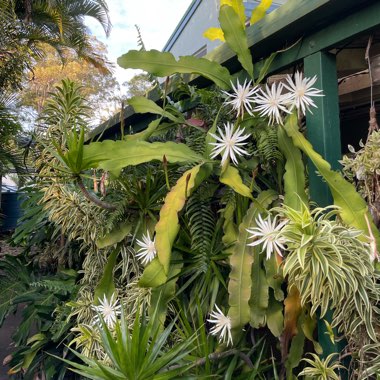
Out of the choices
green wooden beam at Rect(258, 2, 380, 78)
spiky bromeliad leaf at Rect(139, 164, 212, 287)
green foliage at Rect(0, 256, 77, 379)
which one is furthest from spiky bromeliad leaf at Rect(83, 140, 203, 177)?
green foliage at Rect(0, 256, 77, 379)

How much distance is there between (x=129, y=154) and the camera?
169 centimetres

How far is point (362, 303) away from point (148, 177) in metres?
1.21

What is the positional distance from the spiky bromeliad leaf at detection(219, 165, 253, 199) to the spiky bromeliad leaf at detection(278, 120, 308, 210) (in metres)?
0.16

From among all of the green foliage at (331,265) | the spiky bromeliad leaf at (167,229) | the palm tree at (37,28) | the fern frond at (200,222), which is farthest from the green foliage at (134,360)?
the palm tree at (37,28)

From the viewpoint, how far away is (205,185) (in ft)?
6.15

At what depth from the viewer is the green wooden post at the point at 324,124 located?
160 cm

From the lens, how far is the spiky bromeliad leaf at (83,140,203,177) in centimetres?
167

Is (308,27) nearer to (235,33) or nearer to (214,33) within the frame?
(235,33)

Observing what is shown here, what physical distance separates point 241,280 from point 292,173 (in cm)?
48

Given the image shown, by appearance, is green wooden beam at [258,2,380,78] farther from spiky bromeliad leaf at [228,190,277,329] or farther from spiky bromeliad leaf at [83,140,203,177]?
spiky bromeliad leaf at [228,190,277,329]

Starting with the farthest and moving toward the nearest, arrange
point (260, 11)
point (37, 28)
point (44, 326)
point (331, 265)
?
point (37, 28), point (44, 326), point (260, 11), point (331, 265)

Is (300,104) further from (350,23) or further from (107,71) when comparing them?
(107,71)

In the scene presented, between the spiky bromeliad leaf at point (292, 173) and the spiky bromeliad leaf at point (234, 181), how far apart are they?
0.16m

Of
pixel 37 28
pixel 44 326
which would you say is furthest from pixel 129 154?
pixel 37 28
